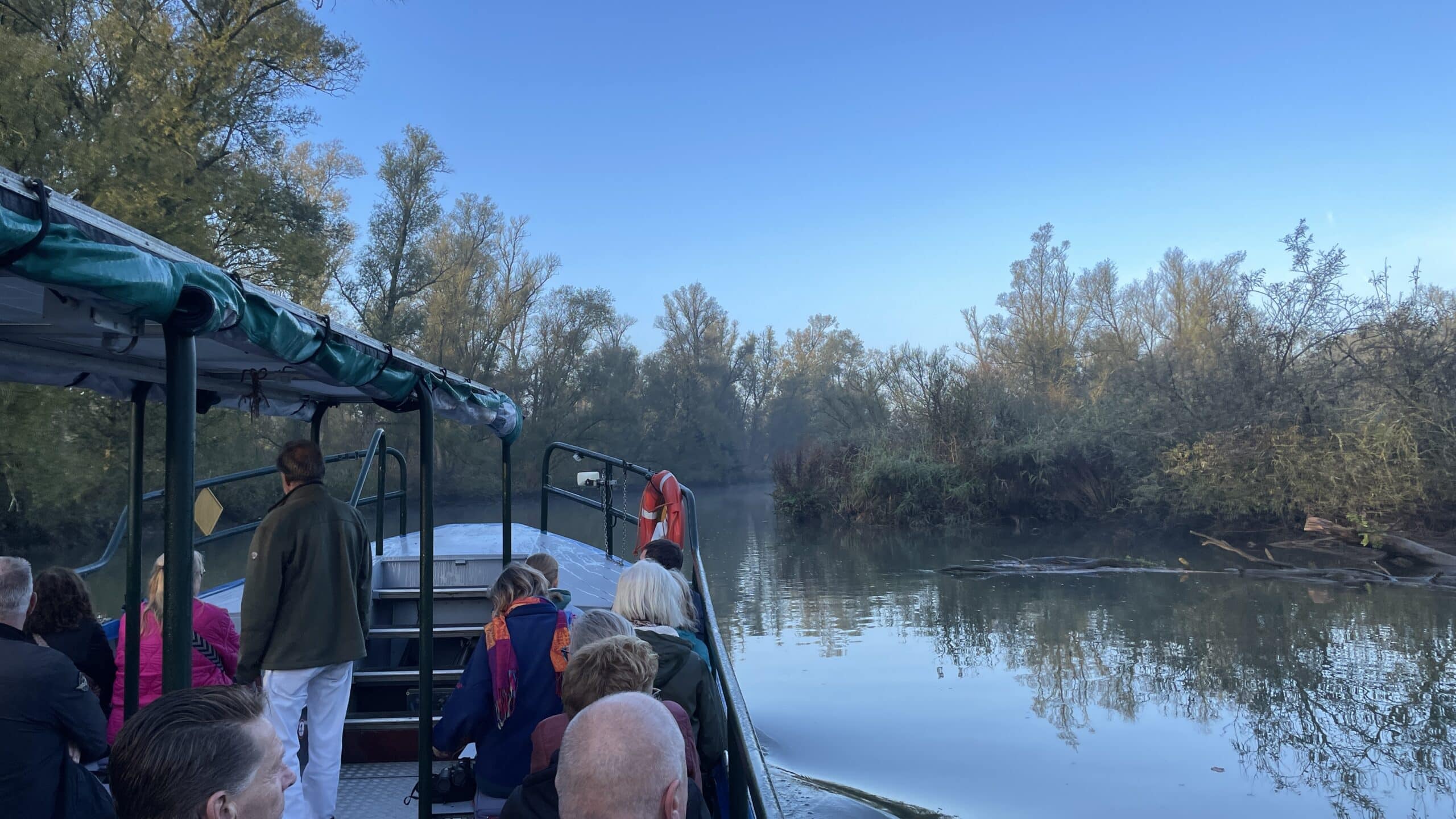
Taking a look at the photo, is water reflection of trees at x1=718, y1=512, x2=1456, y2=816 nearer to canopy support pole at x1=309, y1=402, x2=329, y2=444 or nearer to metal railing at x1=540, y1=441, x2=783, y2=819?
metal railing at x1=540, y1=441, x2=783, y2=819

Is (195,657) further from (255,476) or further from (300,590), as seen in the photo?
(255,476)

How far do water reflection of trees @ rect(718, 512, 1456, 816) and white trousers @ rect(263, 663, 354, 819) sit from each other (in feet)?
19.8

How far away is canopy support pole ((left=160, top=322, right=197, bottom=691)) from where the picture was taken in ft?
8.34

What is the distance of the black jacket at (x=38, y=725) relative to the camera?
228 cm

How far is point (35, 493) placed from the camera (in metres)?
16.5

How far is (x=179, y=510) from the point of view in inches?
103

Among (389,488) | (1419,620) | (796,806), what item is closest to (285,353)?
(796,806)

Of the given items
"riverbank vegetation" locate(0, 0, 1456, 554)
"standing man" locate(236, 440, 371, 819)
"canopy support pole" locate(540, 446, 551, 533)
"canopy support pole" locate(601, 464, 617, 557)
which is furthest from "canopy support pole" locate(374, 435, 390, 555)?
"riverbank vegetation" locate(0, 0, 1456, 554)

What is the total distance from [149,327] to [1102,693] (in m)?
8.80

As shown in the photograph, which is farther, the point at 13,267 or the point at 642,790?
the point at 13,267

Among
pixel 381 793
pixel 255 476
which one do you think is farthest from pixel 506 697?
pixel 255 476

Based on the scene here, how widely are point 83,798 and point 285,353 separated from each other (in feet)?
4.20

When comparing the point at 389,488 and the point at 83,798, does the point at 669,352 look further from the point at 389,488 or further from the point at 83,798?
the point at 83,798

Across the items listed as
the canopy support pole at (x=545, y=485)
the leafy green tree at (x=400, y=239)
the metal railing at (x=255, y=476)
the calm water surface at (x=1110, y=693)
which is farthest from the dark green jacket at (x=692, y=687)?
the leafy green tree at (x=400, y=239)
